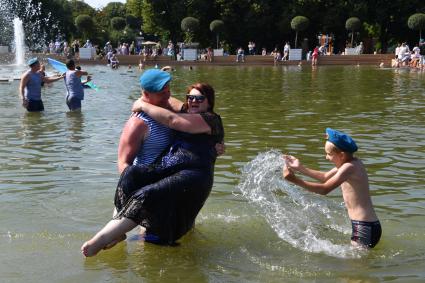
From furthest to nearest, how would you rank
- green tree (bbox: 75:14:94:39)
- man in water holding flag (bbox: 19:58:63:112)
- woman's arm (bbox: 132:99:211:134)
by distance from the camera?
green tree (bbox: 75:14:94:39), man in water holding flag (bbox: 19:58:63:112), woman's arm (bbox: 132:99:211:134)

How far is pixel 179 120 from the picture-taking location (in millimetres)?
5539

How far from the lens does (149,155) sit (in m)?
5.80

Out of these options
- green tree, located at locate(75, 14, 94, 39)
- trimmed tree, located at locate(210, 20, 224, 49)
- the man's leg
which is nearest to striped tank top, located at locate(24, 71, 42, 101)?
the man's leg

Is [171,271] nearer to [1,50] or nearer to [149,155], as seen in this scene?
[149,155]

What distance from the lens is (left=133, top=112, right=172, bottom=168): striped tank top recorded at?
5.73 meters

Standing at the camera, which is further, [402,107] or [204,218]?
[402,107]

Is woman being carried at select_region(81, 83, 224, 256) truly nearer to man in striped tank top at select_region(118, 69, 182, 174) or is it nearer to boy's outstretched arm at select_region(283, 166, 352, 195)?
man in striped tank top at select_region(118, 69, 182, 174)

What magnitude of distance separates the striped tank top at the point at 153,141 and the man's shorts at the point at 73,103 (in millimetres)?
11136

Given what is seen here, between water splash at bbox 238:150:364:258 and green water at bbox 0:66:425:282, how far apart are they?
19 millimetres

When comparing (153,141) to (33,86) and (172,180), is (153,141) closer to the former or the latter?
(172,180)

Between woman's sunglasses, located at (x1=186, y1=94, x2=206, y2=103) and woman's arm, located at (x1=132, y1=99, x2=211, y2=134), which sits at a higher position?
woman's sunglasses, located at (x1=186, y1=94, x2=206, y2=103)

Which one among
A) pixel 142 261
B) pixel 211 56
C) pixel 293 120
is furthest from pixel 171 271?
pixel 211 56

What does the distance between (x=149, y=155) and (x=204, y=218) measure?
1742mm

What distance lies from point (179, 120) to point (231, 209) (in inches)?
96.0
